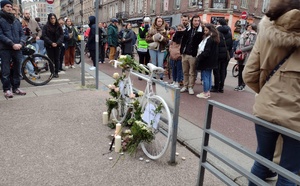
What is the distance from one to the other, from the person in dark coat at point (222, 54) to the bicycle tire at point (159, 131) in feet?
11.8

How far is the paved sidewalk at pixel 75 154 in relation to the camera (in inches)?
107

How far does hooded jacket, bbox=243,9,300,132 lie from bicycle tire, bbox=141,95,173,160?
3.74 ft

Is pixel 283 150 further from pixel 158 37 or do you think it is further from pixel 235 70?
pixel 235 70

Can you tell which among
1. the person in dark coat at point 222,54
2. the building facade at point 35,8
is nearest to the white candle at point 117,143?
the person in dark coat at point 222,54

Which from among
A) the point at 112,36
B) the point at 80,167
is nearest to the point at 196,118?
the point at 80,167

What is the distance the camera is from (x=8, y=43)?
201 inches

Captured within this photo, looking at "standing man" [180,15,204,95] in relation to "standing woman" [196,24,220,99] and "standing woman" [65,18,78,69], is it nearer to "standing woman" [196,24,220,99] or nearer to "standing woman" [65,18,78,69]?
"standing woman" [196,24,220,99]

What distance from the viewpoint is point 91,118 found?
4500 mm

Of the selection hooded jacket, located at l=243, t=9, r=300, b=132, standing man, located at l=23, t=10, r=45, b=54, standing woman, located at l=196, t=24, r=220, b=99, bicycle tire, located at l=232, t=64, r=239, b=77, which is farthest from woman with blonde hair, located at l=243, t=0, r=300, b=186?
bicycle tire, located at l=232, t=64, r=239, b=77

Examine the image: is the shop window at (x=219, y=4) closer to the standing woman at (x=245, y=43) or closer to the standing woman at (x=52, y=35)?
the standing woman at (x=245, y=43)

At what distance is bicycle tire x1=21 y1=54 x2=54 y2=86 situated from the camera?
637 cm

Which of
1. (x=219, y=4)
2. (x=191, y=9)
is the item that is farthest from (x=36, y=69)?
(x=191, y=9)

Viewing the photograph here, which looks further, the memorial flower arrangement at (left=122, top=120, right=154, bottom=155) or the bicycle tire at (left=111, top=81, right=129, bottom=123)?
the bicycle tire at (left=111, top=81, right=129, bottom=123)

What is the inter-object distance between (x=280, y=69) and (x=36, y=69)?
6.11 meters
